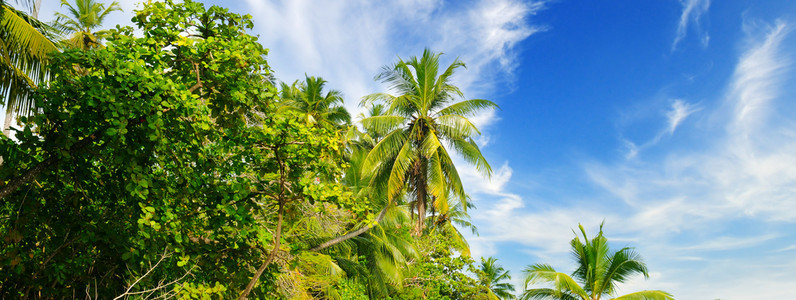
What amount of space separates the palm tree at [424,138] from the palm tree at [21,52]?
785 cm

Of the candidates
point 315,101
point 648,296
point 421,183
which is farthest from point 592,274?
point 315,101

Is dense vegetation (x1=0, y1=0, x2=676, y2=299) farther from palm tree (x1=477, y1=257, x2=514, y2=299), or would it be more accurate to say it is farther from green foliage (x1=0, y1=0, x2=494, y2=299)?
palm tree (x1=477, y1=257, x2=514, y2=299)

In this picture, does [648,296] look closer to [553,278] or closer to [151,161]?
[553,278]

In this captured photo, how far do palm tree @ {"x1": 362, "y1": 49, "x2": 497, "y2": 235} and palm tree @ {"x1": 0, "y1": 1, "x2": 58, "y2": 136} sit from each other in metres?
7.85

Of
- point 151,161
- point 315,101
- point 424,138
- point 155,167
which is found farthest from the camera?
point 315,101

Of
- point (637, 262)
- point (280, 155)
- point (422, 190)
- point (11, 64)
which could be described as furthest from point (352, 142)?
point (280, 155)

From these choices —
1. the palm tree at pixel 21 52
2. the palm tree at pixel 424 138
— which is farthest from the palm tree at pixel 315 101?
the palm tree at pixel 21 52

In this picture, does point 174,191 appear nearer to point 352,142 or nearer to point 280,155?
point 280,155

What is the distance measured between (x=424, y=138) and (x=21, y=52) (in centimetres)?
952

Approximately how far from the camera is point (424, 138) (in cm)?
1418

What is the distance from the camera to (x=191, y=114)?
4660 millimetres

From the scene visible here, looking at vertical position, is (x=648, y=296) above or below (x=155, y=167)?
above

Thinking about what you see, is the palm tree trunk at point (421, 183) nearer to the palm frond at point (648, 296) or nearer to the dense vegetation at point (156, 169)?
the palm frond at point (648, 296)

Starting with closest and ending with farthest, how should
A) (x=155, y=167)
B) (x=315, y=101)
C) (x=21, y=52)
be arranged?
(x=155, y=167)
(x=21, y=52)
(x=315, y=101)
